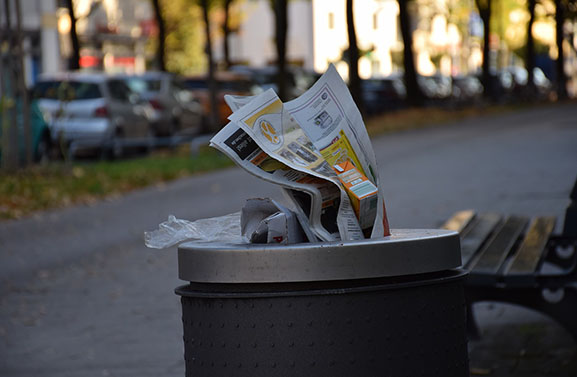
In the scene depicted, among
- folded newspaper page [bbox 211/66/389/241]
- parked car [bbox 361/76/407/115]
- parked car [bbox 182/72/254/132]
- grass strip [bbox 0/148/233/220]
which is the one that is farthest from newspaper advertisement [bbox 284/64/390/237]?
parked car [bbox 361/76/407/115]

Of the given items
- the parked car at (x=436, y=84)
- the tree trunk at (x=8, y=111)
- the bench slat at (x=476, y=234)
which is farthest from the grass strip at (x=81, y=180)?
the parked car at (x=436, y=84)

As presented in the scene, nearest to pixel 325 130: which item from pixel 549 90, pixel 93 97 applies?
pixel 93 97

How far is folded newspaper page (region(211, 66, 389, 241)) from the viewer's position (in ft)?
8.96

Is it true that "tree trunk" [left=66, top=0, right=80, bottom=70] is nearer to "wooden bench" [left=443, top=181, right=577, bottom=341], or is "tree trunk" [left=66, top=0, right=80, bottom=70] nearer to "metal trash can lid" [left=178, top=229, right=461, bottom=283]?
"wooden bench" [left=443, top=181, right=577, bottom=341]

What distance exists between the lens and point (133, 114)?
889 inches

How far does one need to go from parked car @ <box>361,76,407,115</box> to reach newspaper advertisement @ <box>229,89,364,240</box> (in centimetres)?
3622

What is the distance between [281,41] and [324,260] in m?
25.7

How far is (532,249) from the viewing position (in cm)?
526

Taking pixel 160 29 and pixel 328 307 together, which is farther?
pixel 160 29

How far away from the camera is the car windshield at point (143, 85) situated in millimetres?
25844

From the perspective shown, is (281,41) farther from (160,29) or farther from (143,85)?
(160,29)

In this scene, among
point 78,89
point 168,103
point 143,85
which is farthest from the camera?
point 143,85

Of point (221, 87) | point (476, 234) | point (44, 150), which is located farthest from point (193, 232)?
point (221, 87)

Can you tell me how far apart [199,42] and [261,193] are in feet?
167
